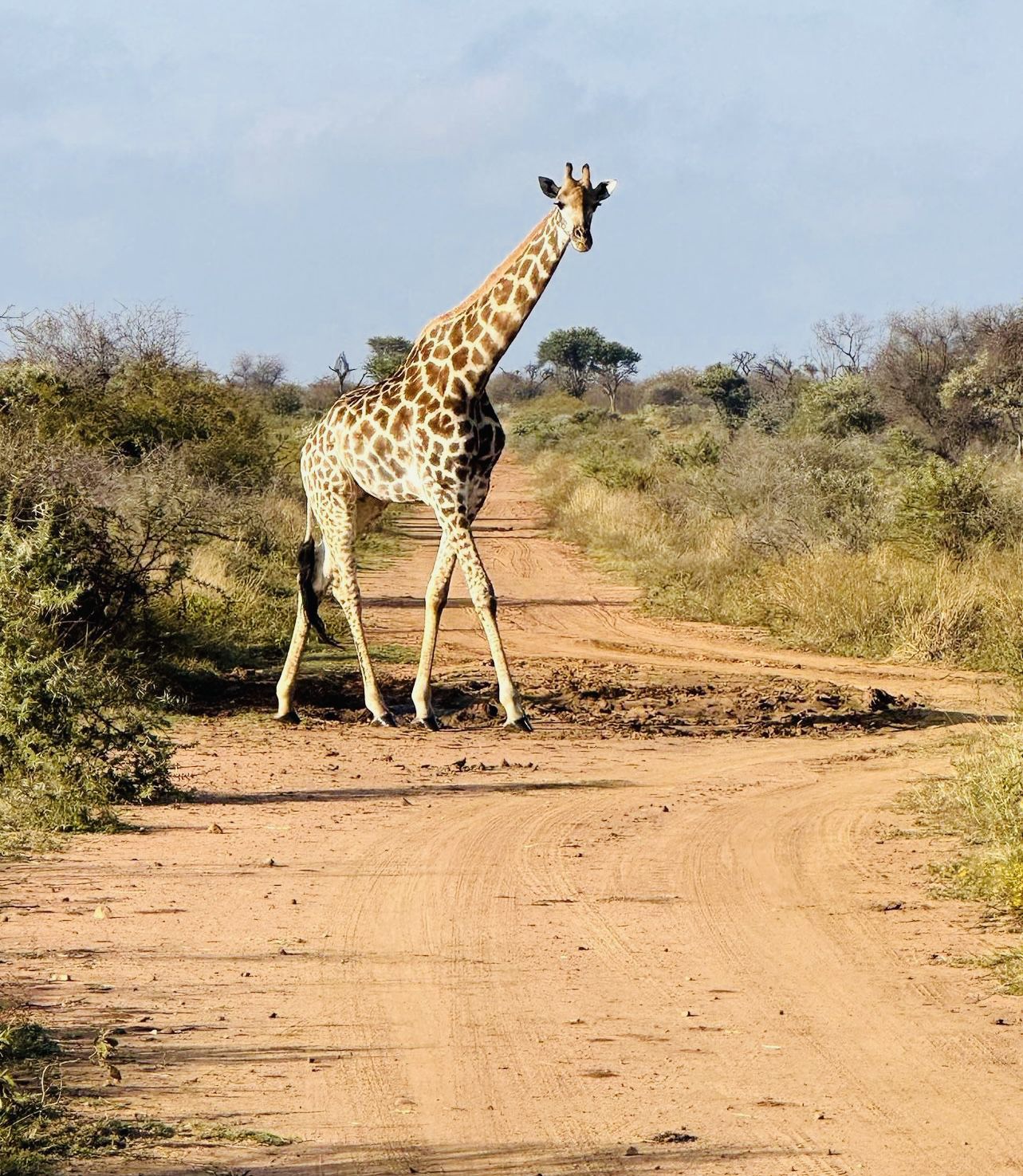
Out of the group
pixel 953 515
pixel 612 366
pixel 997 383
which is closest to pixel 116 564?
pixel 953 515

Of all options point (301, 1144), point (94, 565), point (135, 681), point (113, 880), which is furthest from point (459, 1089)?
point (94, 565)

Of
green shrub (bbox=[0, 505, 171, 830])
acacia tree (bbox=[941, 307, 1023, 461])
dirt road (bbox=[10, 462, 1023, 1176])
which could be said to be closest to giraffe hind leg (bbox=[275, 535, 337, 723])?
dirt road (bbox=[10, 462, 1023, 1176])

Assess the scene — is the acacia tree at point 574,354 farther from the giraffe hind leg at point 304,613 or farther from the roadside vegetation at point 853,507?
the giraffe hind leg at point 304,613

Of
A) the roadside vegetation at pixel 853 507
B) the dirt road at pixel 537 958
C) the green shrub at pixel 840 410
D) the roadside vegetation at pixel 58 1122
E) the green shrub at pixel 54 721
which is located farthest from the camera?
the green shrub at pixel 840 410

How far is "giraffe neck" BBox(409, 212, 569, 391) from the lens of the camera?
11336 millimetres

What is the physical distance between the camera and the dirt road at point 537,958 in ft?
14.2

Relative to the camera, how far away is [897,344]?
37.4 metres

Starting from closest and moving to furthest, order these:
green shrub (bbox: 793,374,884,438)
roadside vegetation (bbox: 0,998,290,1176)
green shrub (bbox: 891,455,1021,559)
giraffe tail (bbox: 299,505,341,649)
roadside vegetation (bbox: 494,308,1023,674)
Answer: roadside vegetation (bbox: 0,998,290,1176) < giraffe tail (bbox: 299,505,341,649) < roadside vegetation (bbox: 494,308,1023,674) < green shrub (bbox: 891,455,1021,559) < green shrub (bbox: 793,374,884,438)

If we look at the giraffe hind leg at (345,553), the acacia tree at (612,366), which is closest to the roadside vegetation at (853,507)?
the giraffe hind leg at (345,553)

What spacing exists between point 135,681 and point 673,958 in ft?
14.8

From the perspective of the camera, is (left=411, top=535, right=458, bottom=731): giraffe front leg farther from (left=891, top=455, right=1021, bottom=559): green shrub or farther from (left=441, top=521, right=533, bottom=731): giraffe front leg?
(left=891, top=455, right=1021, bottom=559): green shrub

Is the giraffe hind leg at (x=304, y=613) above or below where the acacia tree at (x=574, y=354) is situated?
below

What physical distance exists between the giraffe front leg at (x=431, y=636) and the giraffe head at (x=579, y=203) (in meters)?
2.23

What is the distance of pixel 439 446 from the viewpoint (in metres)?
11.3
